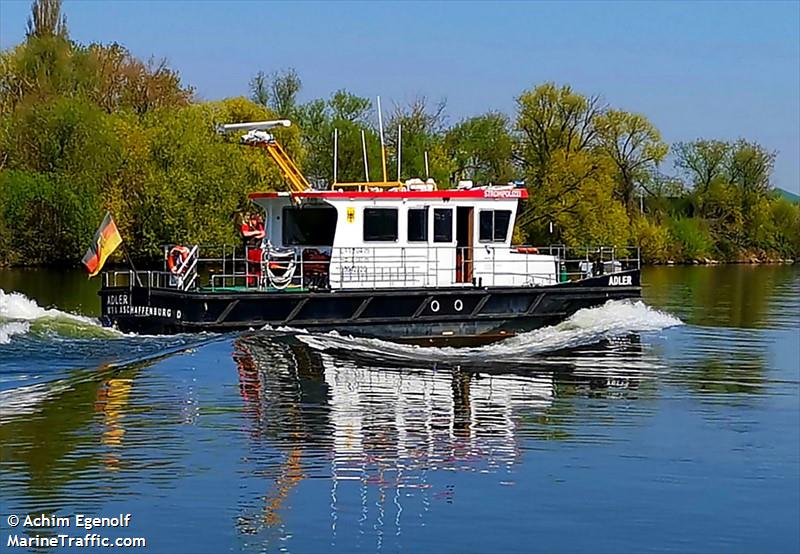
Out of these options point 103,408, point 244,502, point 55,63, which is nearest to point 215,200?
point 55,63

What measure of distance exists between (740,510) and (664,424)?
12.7 ft

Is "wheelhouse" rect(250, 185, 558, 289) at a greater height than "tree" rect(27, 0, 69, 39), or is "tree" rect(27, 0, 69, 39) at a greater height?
"tree" rect(27, 0, 69, 39)

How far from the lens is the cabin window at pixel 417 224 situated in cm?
2259

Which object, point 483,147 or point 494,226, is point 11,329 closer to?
point 494,226

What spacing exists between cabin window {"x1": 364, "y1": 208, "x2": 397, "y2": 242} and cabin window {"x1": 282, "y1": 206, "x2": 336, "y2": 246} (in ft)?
2.05

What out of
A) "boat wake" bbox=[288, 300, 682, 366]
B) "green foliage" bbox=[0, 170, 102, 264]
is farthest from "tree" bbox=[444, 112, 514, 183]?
"boat wake" bbox=[288, 300, 682, 366]

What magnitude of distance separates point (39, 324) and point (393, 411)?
8.95 meters

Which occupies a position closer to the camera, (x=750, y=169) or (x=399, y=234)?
(x=399, y=234)

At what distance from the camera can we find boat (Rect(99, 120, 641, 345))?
21219mm

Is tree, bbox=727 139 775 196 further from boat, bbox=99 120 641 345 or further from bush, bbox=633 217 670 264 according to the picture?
boat, bbox=99 120 641 345

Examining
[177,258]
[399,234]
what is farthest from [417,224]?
[177,258]

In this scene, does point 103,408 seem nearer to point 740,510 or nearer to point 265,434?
point 265,434

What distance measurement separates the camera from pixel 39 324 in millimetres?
21719

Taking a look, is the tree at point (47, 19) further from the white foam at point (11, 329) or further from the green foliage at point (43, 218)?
the white foam at point (11, 329)
